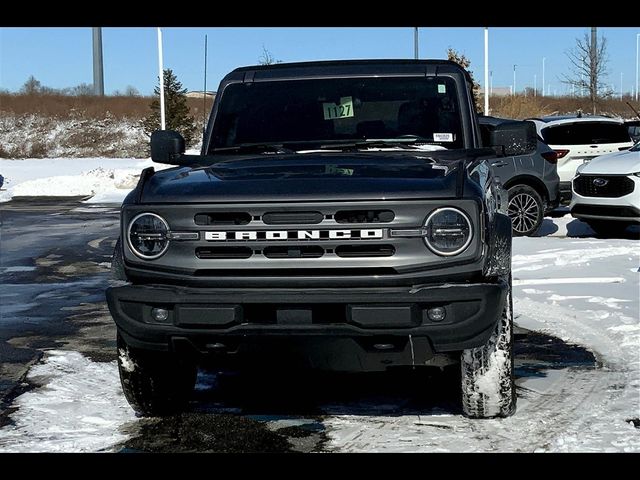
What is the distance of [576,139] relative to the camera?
15.6 meters

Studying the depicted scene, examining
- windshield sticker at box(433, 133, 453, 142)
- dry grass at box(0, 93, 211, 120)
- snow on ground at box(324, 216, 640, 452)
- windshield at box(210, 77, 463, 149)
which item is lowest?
snow on ground at box(324, 216, 640, 452)

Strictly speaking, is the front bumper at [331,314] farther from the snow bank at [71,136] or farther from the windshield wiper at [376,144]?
the snow bank at [71,136]

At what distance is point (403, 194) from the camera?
4.41 m

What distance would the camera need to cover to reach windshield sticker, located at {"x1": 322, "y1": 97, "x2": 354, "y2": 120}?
5809 millimetres

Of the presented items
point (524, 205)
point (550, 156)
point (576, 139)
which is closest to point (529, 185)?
point (524, 205)

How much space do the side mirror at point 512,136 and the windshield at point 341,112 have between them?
0.20 m

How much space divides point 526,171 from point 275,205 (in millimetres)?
9754

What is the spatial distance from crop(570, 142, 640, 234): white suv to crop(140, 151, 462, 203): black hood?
815 cm

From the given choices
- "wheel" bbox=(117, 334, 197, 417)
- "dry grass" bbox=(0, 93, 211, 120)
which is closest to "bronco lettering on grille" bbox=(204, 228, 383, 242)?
"wheel" bbox=(117, 334, 197, 417)

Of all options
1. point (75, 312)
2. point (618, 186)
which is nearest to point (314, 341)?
point (75, 312)

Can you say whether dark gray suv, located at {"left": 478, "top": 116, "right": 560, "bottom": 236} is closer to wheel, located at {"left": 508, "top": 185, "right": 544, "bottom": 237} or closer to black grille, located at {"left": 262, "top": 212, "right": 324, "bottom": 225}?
wheel, located at {"left": 508, "top": 185, "right": 544, "bottom": 237}

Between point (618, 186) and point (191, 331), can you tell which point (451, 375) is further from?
point (618, 186)

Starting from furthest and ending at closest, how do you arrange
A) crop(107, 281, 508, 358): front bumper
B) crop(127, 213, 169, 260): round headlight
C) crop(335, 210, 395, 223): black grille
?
crop(127, 213, 169, 260): round headlight
crop(335, 210, 395, 223): black grille
crop(107, 281, 508, 358): front bumper

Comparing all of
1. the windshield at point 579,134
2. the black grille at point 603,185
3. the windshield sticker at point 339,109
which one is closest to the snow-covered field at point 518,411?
the windshield sticker at point 339,109
